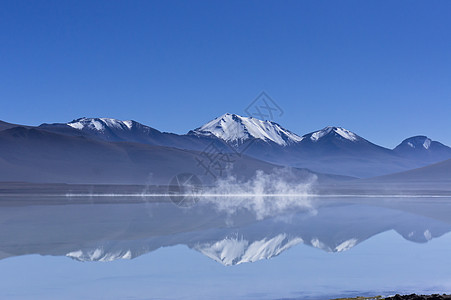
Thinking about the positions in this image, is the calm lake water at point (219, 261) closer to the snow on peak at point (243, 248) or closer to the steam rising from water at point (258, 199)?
the snow on peak at point (243, 248)

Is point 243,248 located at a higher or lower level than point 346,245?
lower

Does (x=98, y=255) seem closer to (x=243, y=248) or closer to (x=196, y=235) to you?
(x=243, y=248)

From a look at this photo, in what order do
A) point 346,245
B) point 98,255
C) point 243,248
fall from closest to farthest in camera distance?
point 98,255
point 243,248
point 346,245

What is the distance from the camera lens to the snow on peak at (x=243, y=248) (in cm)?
1603

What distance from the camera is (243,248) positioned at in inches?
717

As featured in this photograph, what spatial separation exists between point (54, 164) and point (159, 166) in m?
30.5

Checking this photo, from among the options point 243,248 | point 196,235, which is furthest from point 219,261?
point 196,235

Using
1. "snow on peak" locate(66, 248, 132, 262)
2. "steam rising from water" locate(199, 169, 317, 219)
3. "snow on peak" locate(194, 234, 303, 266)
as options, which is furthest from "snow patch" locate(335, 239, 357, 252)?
"steam rising from water" locate(199, 169, 317, 219)

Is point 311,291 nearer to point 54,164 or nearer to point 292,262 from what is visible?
point 292,262

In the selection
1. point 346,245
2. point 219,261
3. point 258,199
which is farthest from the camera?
point 258,199

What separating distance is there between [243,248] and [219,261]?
2.87 m

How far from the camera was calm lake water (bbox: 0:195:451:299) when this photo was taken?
11.7m

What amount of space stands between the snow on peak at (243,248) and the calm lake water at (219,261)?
3 centimetres

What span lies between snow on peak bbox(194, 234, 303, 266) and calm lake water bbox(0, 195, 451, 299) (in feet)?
0.10
